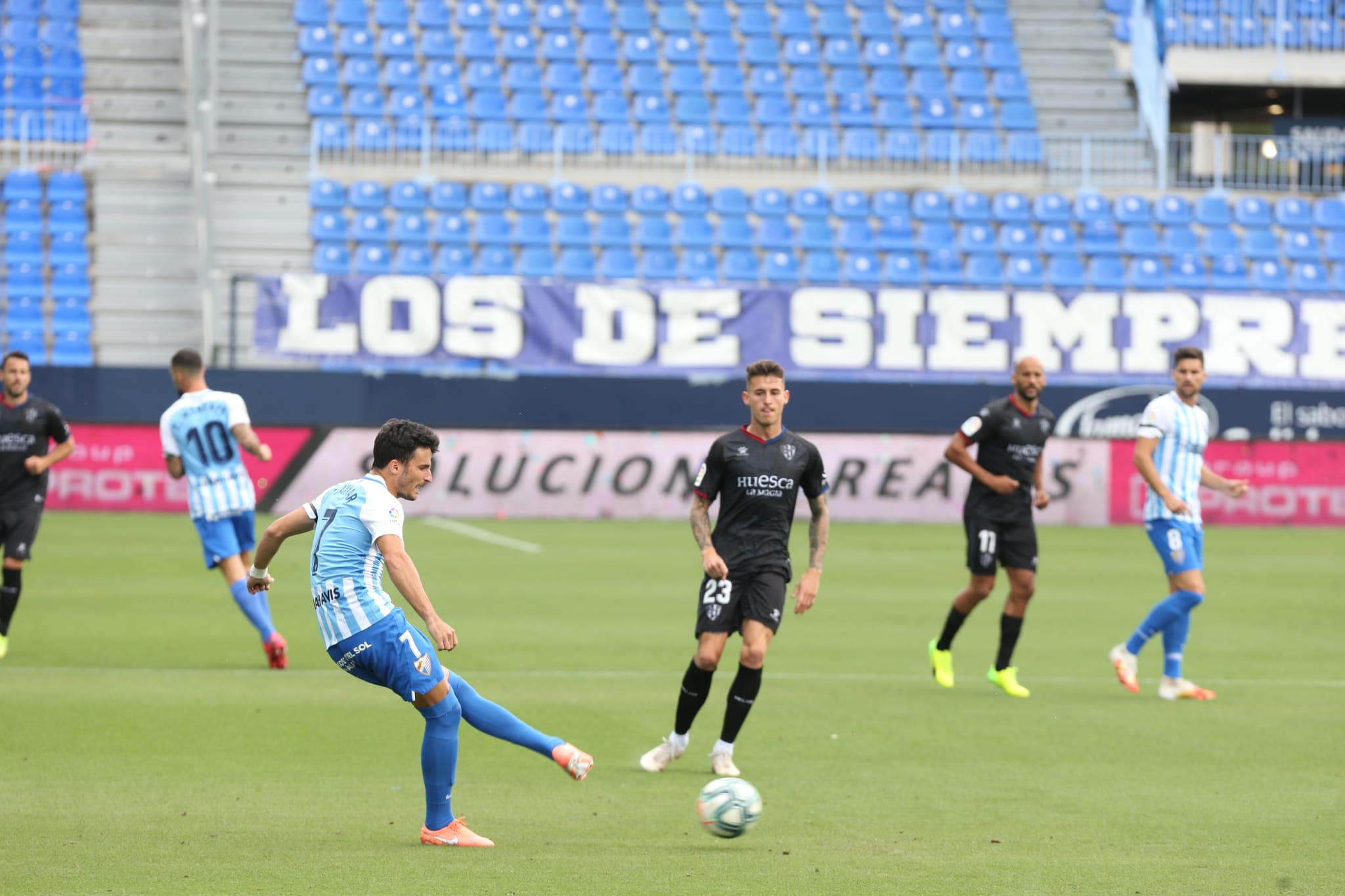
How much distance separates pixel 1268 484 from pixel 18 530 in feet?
66.6

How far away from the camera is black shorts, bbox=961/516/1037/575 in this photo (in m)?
11.1

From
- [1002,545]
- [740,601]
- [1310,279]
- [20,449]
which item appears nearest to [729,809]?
[740,601]

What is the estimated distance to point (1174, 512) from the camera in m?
10.6

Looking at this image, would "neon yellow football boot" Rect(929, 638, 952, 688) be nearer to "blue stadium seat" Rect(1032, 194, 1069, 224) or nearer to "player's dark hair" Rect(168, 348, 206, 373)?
"player's dark hair" Rect(168, 348, 206, 373)

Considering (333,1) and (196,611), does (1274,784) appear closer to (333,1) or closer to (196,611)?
(196,611)

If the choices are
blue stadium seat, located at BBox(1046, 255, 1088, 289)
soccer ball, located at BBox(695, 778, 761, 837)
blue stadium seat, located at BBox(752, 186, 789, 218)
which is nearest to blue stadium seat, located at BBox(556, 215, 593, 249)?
blue stadium seat, located at BBox(752, 186, 789, 218)

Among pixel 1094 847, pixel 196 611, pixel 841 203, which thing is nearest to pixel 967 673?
pixel 1094 847

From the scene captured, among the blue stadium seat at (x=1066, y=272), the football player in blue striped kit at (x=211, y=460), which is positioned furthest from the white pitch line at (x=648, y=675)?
the blue stadium seat at (x=1066, y=272)

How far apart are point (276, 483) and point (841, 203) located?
11686 millimetres

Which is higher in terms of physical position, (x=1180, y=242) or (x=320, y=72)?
(x=320, y=72)

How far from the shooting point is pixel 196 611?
14281 mm

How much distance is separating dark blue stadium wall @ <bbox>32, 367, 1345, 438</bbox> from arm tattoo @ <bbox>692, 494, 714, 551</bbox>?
1695 centimetres

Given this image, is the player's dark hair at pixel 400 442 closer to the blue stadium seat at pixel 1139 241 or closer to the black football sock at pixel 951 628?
the black football sock at pixel 951 628

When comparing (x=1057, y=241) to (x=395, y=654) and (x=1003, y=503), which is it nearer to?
(x=1003, y=503)
